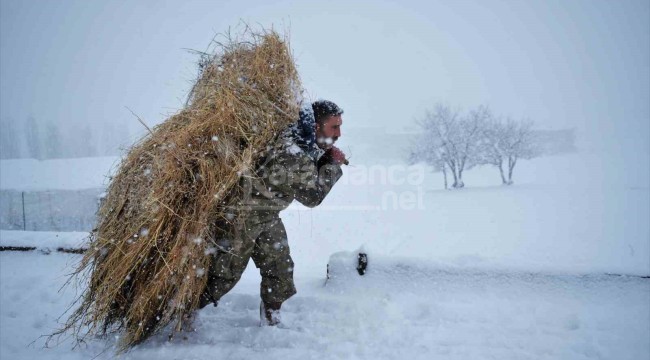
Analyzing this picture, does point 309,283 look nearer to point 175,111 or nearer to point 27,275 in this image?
point 175,111

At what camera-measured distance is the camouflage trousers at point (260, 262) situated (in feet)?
7.31

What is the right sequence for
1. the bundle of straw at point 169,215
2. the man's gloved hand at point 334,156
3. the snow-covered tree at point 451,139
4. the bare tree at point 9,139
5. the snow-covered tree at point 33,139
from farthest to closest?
the snow-covered tree at point 33,139 < the bare tree at point 9,139 < the snow-covered tree at point 451,139 < the man's gloved hand at point 334,156 < the bundle of straw at point 169,215

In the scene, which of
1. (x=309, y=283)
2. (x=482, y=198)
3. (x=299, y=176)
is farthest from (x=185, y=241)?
(x=482, y=198)

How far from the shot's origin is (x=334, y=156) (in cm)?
238

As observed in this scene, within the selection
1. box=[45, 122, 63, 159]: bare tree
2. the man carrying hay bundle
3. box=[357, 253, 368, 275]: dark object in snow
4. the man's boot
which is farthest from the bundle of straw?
box=[45, 122, 63, 159]: bare tree

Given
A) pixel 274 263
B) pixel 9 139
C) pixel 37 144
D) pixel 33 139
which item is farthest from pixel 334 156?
pixel 9 139

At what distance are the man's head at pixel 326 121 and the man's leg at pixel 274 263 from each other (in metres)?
0.68

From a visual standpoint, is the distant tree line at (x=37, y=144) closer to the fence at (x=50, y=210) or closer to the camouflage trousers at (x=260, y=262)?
the fence at (x=50, y=210)

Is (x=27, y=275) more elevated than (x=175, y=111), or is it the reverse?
(x=175, y=111)

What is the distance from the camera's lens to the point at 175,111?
2.40m

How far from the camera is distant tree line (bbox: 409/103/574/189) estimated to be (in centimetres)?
3014

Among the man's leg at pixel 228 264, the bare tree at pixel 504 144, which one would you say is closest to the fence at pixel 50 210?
the man's leg at pixel 228 264

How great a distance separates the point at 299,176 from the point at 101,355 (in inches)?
66.8

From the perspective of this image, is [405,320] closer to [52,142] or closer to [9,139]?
[52,142]
